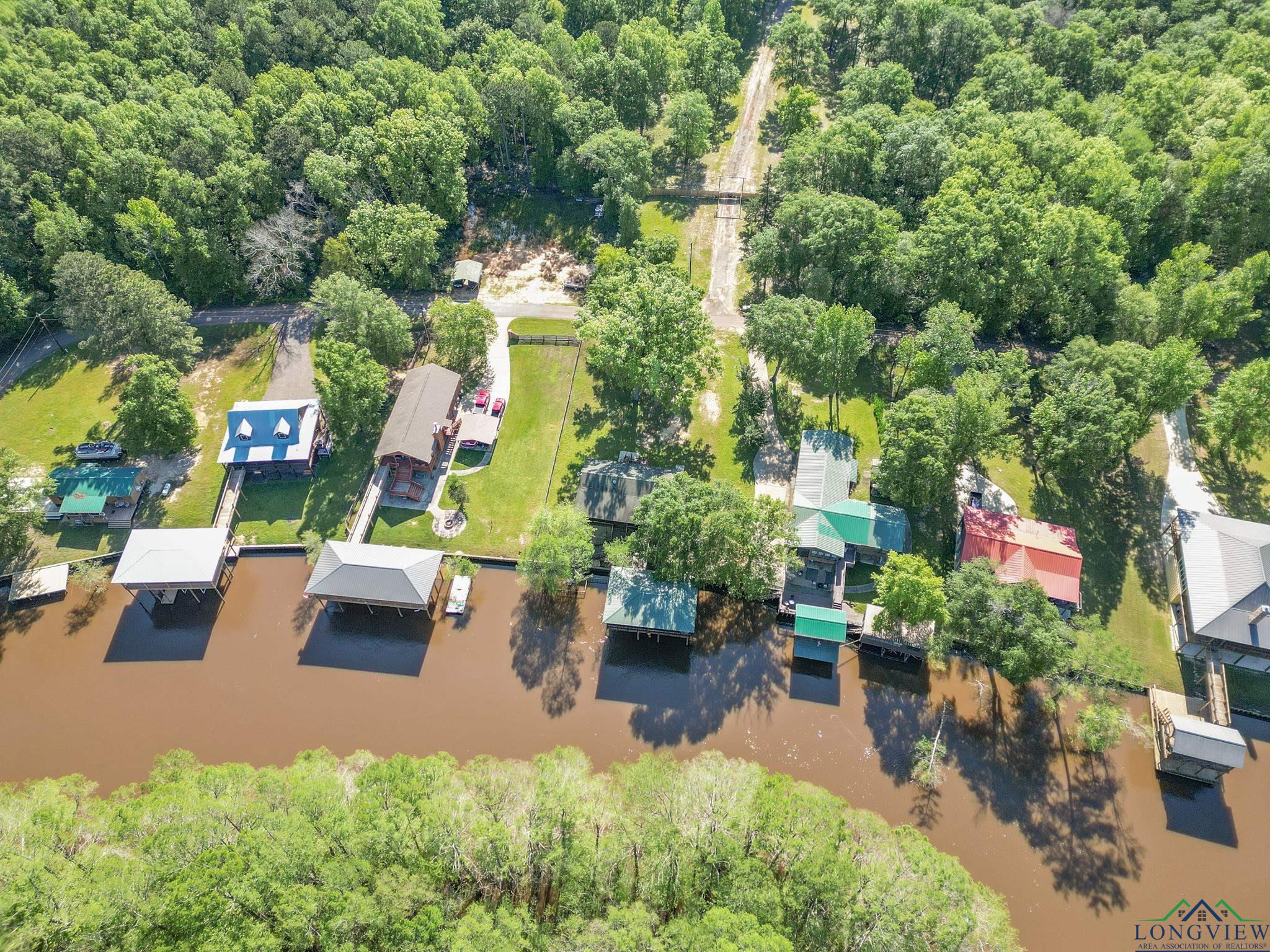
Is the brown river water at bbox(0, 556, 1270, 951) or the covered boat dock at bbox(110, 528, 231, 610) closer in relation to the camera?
the brown river water at bbox(0, 556, 1270, 951)

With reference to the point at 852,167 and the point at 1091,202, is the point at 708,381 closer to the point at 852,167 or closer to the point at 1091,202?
the point at 852,167

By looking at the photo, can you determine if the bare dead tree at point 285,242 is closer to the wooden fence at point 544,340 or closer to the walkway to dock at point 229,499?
the walkway to dock at point 229,499

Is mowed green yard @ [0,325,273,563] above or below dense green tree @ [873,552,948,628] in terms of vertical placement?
above

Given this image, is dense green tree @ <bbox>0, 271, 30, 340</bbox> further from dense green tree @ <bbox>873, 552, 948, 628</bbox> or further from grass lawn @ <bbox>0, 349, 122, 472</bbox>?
dense green tree @ <bbox>873, 552, 948, 628</bbox>

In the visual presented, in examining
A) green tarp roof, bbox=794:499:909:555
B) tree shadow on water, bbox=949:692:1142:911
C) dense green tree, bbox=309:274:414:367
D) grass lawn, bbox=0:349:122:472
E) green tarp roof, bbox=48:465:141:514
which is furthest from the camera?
dense green tree, bbox=309:274:414:367

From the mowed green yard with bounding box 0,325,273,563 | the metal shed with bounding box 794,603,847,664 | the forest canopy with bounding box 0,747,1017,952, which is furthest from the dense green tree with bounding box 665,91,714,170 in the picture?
the forest canopy with bounding box 0,747,1017,952

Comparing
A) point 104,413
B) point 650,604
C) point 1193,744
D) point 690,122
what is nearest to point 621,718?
point 650,604

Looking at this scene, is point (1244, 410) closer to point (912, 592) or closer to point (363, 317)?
point (912, 592)

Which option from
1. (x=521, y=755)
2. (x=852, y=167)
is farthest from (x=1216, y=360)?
(x=521, y=755)
